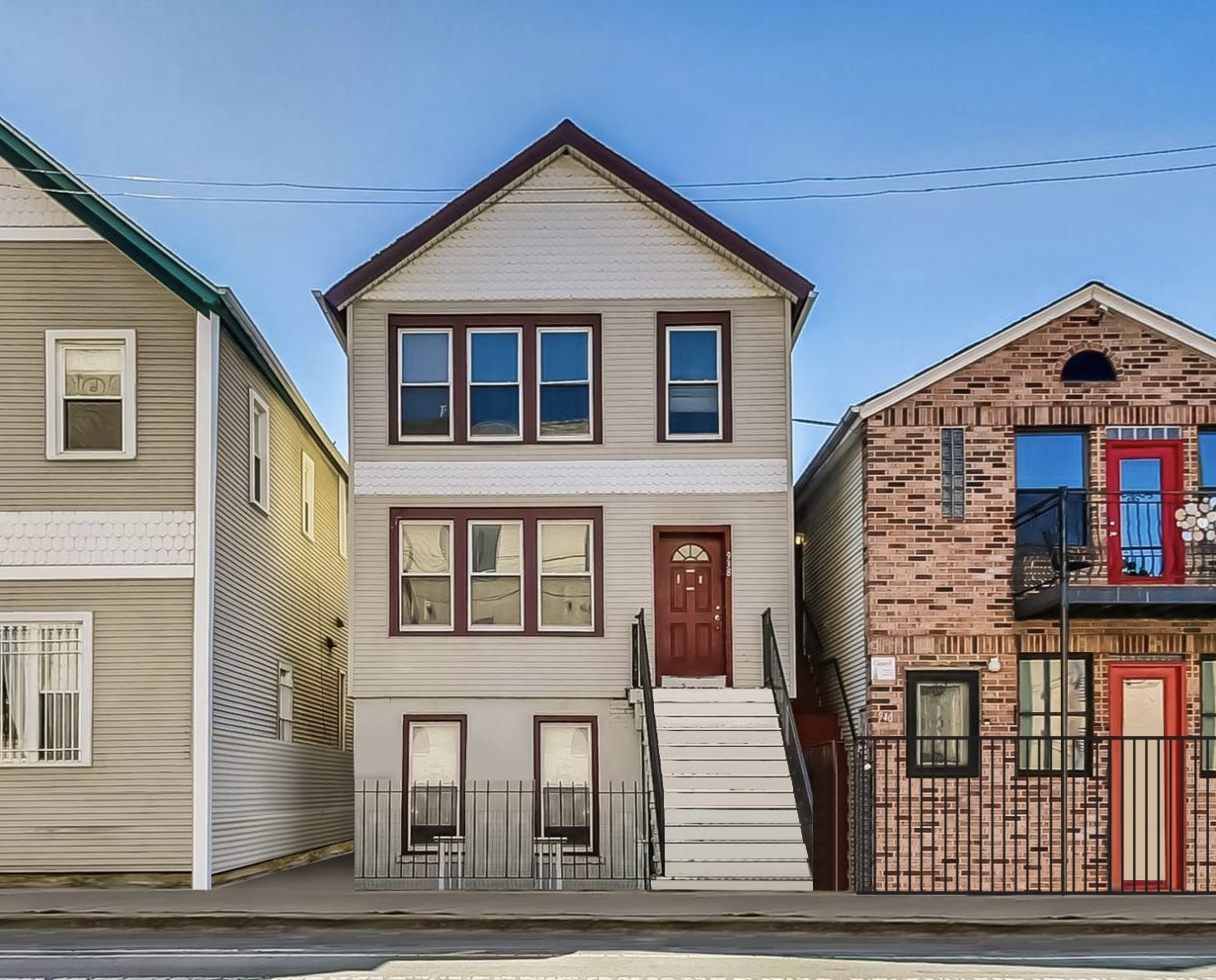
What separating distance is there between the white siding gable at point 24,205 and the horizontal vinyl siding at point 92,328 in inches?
10.4

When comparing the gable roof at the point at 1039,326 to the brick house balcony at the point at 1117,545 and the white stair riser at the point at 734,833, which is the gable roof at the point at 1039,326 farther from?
the white stair riser at the point at 734,833

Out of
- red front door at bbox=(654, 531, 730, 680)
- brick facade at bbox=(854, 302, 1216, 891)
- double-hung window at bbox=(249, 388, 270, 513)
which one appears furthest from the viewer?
double-hung window at bbox=(249, 388, 270, 513)

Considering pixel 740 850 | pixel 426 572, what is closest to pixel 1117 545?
pixel 740 850

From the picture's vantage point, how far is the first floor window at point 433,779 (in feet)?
74.3

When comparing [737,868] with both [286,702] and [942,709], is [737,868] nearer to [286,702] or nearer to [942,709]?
[942,709]

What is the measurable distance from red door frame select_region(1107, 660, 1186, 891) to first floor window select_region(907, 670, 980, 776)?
67.7 inches

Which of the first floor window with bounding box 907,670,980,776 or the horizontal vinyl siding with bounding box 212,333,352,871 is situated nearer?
the first floor window with bounding box 907,670,980,776

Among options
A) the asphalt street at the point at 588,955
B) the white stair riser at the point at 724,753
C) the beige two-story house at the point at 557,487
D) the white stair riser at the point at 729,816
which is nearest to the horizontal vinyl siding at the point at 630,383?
the beige two-story house at the point at 557,487

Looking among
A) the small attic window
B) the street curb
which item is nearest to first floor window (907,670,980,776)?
the small attic window

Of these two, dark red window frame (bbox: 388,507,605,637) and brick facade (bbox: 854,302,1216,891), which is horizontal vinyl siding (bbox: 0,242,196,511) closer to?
dark red window frame (bbox: 388,507,605,637)

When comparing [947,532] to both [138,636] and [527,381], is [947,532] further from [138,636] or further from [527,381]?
[138,636]

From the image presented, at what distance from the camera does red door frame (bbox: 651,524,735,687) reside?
2344 centimetres

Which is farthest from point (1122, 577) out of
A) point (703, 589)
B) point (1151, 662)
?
point (703, 589)

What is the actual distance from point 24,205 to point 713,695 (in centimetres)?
1072
